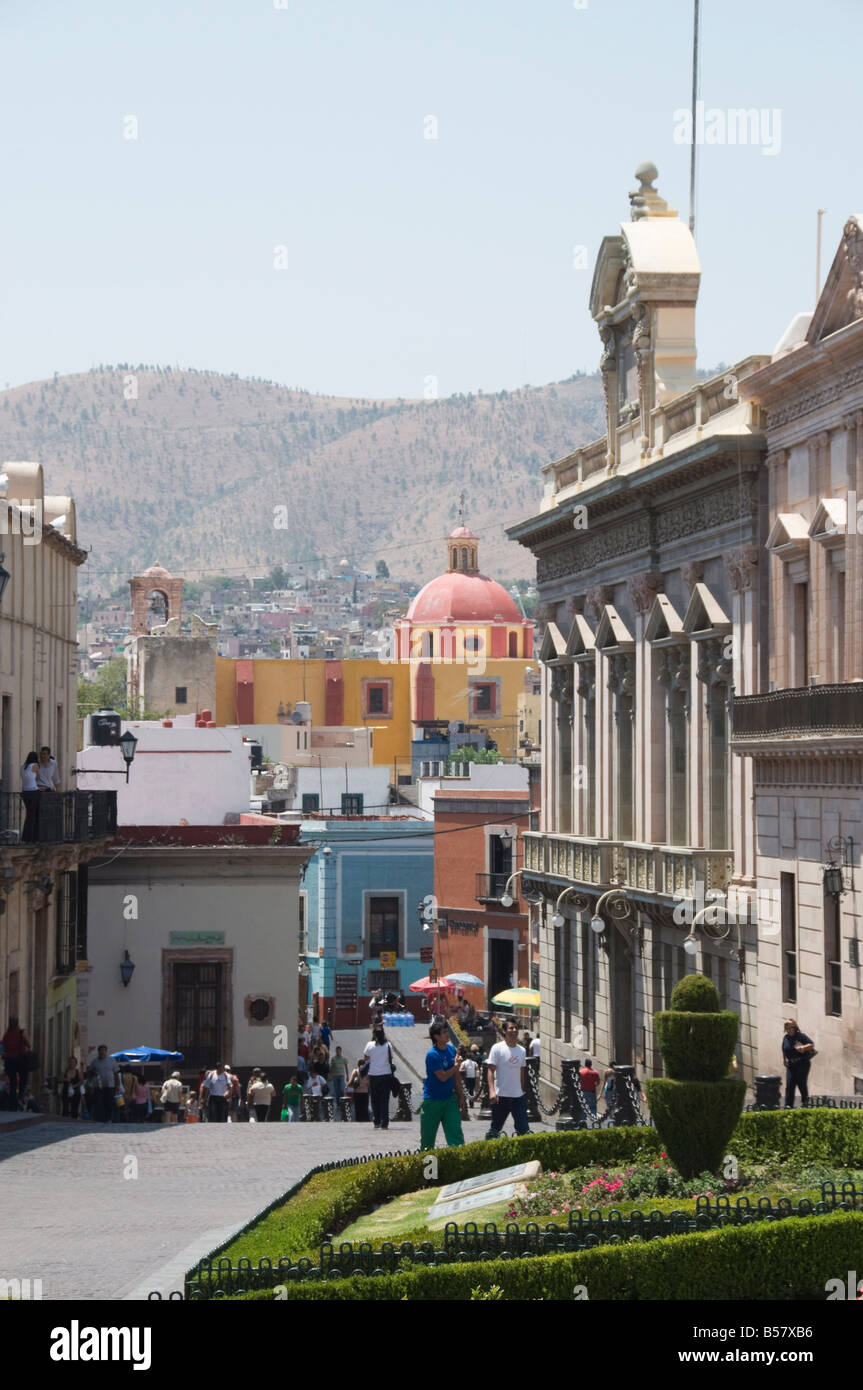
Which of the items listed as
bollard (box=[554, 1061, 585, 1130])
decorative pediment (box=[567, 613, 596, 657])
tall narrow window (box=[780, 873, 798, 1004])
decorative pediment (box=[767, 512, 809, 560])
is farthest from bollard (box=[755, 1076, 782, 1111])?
decorative pediment (box=[567, 613, 596, 657])

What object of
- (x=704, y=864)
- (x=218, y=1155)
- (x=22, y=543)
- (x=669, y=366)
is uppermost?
(x=669, y=366)

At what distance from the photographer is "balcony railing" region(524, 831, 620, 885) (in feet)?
113

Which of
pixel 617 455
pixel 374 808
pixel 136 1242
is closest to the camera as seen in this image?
pixel 136 1242

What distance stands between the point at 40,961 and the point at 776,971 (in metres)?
11.9

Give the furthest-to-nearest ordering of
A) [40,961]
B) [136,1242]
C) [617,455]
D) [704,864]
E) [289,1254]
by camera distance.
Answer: [617,455]
[40,961]
[704,864]
[136,1242]
[289,1254]

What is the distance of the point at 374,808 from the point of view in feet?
246

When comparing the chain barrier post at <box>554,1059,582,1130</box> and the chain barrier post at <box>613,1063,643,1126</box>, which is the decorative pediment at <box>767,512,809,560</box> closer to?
the chain barrier post at <box>613,1063,643,1126</box>

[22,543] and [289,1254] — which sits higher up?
[22,543]

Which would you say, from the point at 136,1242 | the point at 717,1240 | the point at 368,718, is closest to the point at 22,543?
the point at 136,1242

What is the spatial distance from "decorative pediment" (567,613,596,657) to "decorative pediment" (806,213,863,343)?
1281 cm

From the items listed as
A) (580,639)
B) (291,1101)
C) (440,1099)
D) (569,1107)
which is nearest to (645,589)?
(580,639)
